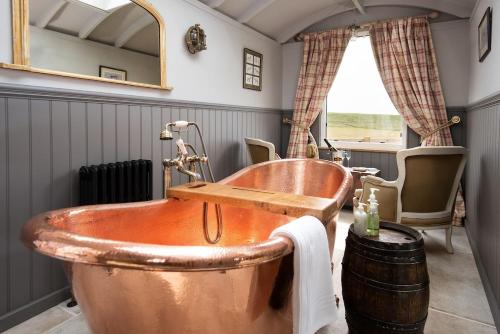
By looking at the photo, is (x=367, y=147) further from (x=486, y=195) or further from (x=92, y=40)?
(x=92, y=40)

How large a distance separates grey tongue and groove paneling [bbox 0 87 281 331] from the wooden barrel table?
1.75m

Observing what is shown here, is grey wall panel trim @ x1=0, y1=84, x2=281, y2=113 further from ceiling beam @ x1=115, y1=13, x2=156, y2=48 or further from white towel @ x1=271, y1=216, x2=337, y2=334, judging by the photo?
white towel @ x1=271, y1=216, x2=337, y2=334

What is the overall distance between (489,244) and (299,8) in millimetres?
3231

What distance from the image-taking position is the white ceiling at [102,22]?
6.56 ft

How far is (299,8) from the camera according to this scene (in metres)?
4.14

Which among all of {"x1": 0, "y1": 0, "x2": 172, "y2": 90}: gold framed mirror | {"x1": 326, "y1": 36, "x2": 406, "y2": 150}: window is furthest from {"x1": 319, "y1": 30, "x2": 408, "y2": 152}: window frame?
{"x1": 0, "y1": 0, "x2": 172, "y2": 90}: gold framed mirror

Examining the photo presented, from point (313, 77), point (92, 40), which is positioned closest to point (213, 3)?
point (92, 40)

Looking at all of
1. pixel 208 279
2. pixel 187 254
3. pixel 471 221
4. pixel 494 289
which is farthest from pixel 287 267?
pixel 471 221

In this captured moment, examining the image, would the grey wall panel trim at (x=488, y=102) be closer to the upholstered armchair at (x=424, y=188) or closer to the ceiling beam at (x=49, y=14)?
the upholstered armchair at (x=424, y=188)

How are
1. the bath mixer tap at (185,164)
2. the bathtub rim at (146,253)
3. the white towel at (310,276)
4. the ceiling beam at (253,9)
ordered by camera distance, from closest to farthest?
the bathtub rim at (146,253) → the white towel at (310,276) → the bath mixer tap at (185,164) → the ceiling beam at (253,9)

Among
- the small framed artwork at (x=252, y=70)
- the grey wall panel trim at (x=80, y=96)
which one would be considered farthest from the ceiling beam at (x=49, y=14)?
the small framed artwork at (x=252, y=70)

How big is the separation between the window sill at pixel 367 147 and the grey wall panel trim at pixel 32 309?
349 centimetres

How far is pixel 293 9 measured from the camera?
413 cm

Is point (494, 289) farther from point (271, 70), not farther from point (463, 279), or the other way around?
point (271, 70)
